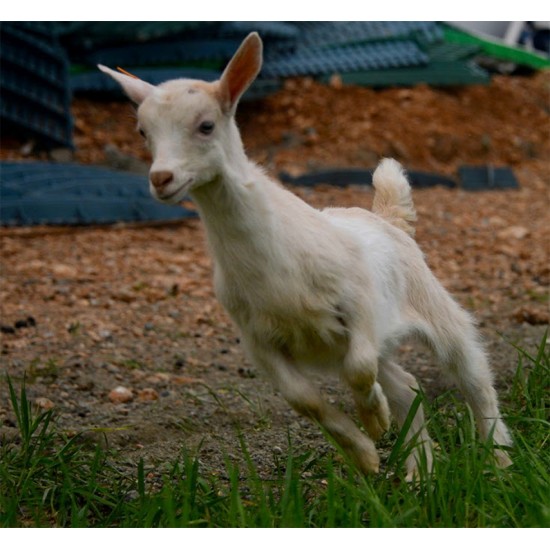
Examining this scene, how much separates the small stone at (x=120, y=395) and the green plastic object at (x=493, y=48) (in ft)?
23.2

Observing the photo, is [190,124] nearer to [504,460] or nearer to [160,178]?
[160,178]

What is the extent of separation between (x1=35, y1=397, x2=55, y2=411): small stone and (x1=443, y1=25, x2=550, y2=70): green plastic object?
24.3 ft

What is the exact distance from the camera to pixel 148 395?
5.51 meters

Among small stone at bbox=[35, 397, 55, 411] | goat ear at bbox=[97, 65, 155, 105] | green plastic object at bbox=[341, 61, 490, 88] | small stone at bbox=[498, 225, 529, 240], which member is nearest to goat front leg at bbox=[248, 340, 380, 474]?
goat ear at bbox=[97, 65, 155, 105]

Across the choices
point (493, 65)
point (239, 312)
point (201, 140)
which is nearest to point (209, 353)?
point (239, 312)

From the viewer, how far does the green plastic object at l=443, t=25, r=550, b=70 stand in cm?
1140

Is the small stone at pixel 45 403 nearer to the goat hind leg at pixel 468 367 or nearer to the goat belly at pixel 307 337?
the goat belly at pixel 307 337

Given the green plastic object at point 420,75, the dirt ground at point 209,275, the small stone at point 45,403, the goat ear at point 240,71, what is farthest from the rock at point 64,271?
the green plastic object at point 420,75

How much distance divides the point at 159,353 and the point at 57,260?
6.34 feet

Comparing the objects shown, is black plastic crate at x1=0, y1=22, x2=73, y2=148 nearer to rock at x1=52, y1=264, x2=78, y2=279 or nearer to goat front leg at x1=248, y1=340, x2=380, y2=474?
rock at x1=52, y1=264, x2=78, y2=279

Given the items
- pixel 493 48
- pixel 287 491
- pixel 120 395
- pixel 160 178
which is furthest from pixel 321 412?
pixel 493 48

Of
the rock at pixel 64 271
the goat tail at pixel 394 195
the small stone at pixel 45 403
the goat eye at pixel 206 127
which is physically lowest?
the rock at pixel 64 271

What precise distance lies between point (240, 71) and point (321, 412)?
4.13 ft

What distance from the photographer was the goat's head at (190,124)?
11.0ft
